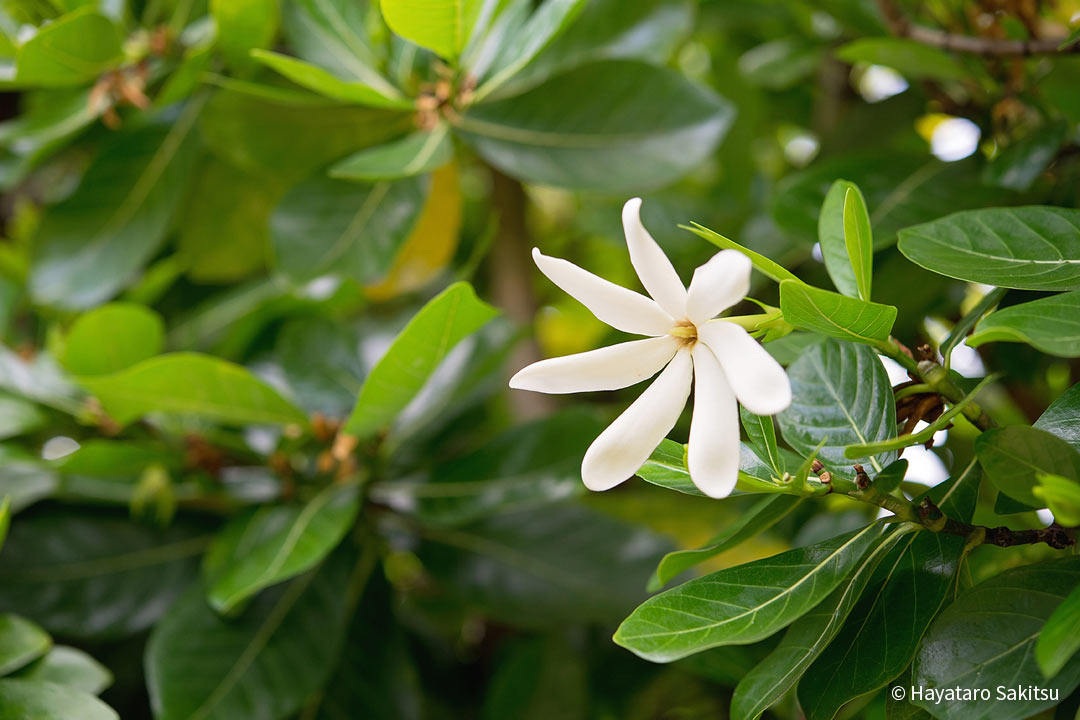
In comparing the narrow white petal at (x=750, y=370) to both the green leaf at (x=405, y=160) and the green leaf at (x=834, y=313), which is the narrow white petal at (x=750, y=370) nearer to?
the green leaf at (x=834, y=313)

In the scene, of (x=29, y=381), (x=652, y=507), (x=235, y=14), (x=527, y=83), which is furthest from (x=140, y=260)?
(x=652, y=507)

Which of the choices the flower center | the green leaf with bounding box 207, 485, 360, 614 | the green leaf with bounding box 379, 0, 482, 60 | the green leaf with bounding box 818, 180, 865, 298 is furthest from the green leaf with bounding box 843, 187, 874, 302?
the green leaf with bounding box 207, 485, 360, 614

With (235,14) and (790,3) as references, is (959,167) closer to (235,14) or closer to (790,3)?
(790,3)

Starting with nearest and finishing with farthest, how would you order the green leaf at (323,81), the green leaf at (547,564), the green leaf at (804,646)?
the green leaf at (804,646)
the green leaf at (323,81)
the green leaf at (547,564)

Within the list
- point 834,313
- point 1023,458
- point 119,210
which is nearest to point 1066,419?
point 1023,458

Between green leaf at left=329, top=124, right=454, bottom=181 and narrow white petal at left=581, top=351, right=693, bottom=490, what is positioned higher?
green leaf at left=329, top=124, right=454, bottom=181

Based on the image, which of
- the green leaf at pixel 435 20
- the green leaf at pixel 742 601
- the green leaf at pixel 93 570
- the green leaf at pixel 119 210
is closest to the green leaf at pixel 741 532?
the green leaf at pixel 742 601

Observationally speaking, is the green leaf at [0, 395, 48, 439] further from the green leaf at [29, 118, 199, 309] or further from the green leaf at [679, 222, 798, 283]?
the green leaf at [679, 222, 798, 283]
